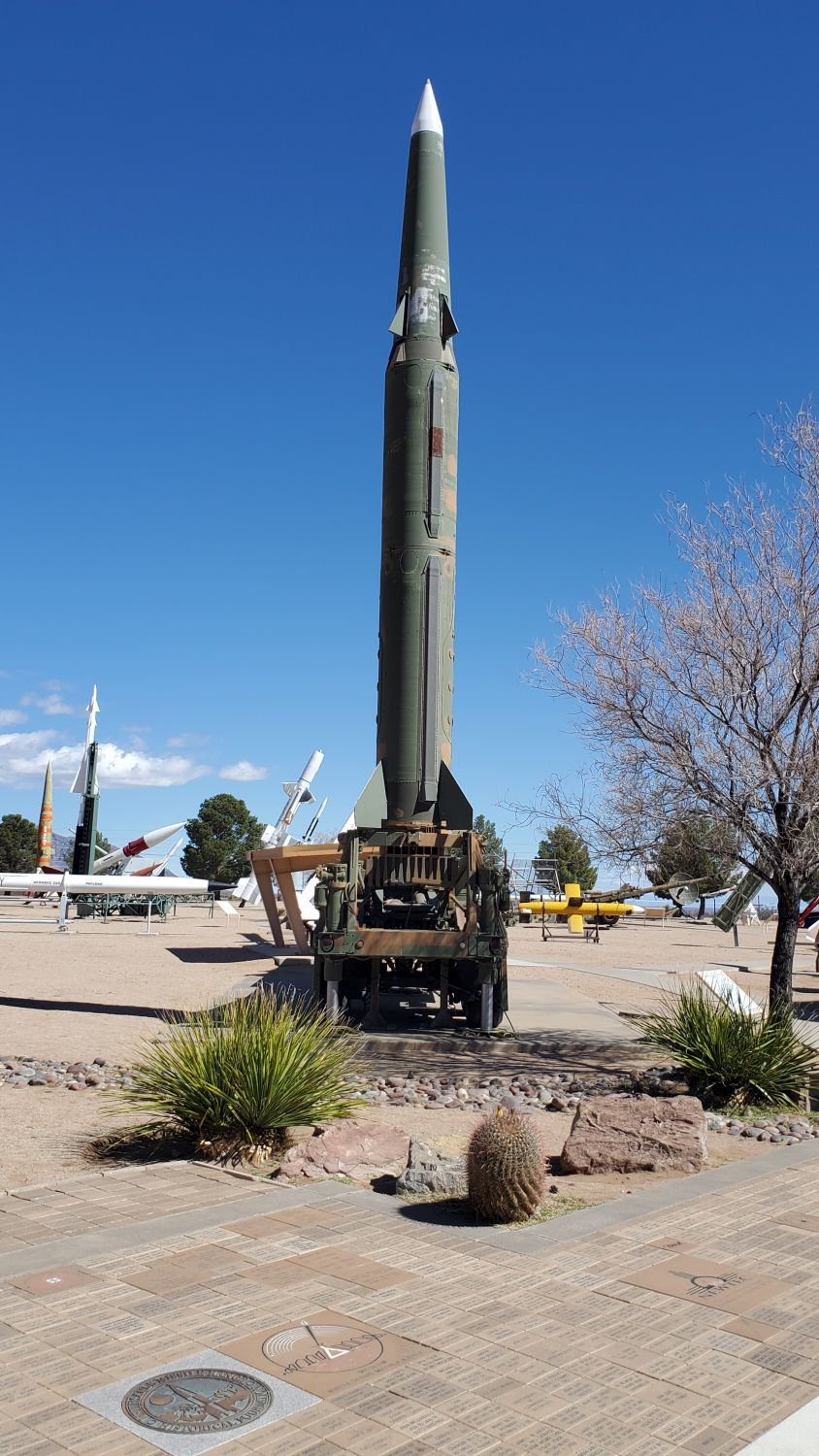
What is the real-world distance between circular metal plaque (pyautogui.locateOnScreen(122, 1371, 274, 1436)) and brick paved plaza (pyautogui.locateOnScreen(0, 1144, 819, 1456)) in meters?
0.02

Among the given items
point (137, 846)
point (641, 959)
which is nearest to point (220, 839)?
point (137, 846)

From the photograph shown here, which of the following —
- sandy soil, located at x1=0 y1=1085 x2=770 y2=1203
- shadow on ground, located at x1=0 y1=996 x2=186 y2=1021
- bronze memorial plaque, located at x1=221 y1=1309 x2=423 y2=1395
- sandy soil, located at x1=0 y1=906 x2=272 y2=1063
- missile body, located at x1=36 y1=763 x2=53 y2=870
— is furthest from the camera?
missile body, located at x1=36 y1=763 x2=53 y2=870

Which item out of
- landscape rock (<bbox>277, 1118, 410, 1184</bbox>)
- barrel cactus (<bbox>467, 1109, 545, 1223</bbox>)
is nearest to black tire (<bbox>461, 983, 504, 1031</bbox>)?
landscape rock (<bbox>277, 1118, 410, 1184</bbox>)

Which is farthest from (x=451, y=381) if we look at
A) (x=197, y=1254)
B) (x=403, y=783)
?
(x=197, y=1254)

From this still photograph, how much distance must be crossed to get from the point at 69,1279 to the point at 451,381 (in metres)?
13.6

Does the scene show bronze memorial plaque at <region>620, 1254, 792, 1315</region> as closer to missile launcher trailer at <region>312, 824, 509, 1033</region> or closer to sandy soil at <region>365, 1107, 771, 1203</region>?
sandy soil at <region>365, 1107, 771, 1203</region>

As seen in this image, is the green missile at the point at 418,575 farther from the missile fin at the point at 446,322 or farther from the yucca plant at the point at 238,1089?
the yucca plant at the point at 238,1089

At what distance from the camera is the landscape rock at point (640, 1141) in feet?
24.9

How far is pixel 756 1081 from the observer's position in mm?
9844

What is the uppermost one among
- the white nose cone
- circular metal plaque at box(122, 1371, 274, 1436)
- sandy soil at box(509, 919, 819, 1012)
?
the white nose cone

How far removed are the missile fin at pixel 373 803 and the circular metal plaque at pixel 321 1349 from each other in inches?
416

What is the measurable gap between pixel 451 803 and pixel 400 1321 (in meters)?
10.8

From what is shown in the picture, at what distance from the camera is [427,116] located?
1739cm

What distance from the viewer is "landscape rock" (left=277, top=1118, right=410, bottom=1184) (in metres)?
7.11
